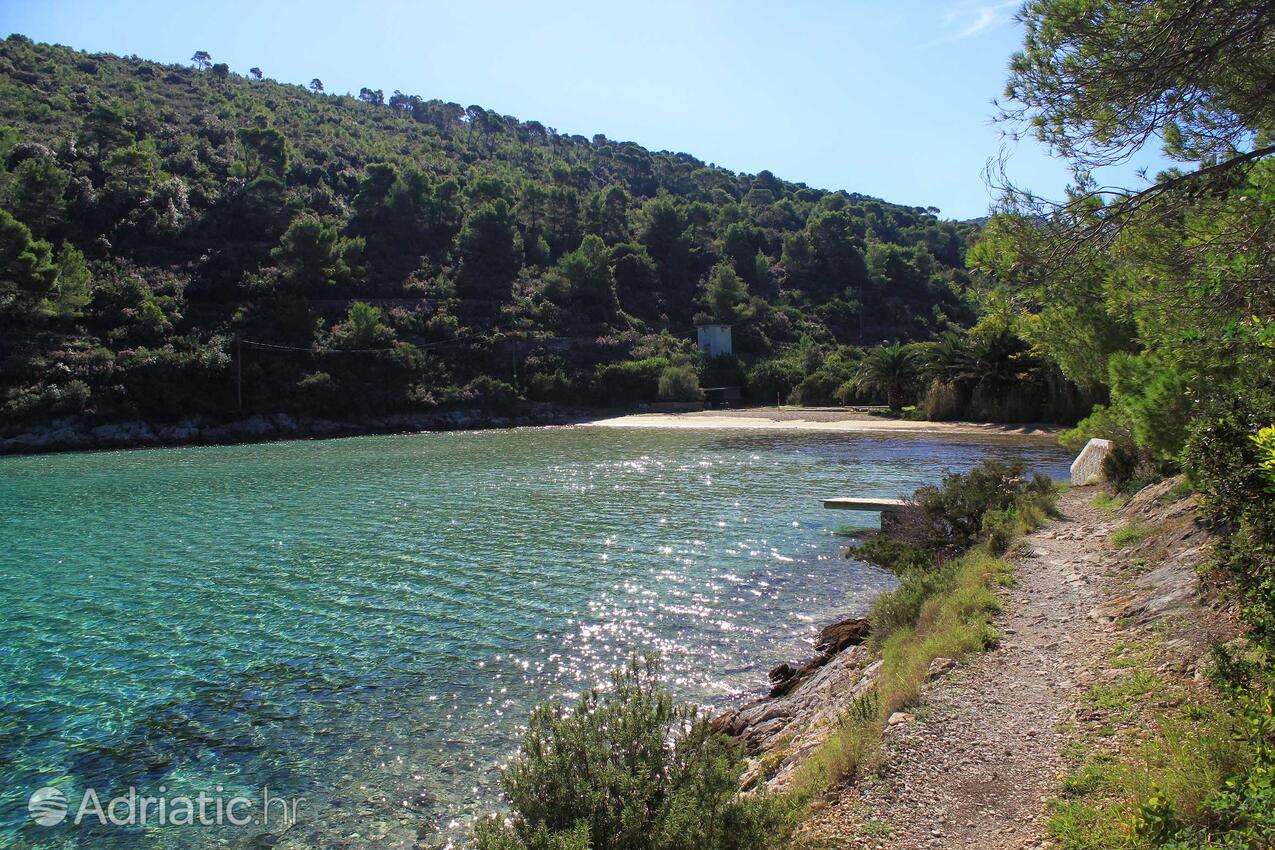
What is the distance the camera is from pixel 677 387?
199 ft

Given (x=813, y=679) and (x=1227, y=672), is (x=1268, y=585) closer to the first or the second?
(x=1227, y=672)

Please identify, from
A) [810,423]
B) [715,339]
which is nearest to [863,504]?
[810,423]

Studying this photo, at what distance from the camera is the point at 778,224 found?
114m

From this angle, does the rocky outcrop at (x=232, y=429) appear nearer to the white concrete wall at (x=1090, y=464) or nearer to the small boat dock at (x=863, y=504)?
the small boat dock at (x=863, y=504)

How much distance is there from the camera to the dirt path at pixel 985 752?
399cm

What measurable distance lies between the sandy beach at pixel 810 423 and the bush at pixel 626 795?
3498 centimetres

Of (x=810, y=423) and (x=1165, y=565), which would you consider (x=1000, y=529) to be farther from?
(x=810, y=423)

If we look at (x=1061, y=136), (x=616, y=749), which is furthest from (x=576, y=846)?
(x=1061, y=136)

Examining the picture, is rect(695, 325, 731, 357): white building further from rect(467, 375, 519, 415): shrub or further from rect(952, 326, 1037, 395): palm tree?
rect(952, 326, 1037, 395): palm tree

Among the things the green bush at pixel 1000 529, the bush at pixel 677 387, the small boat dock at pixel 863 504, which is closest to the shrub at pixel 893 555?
the green bush at pixel 1000 529

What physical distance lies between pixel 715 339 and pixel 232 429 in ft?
135

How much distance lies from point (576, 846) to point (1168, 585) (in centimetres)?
635

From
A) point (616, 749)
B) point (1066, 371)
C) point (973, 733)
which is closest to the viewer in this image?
point (616, 749)

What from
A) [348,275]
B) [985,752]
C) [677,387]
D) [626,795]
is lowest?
[985,752]
